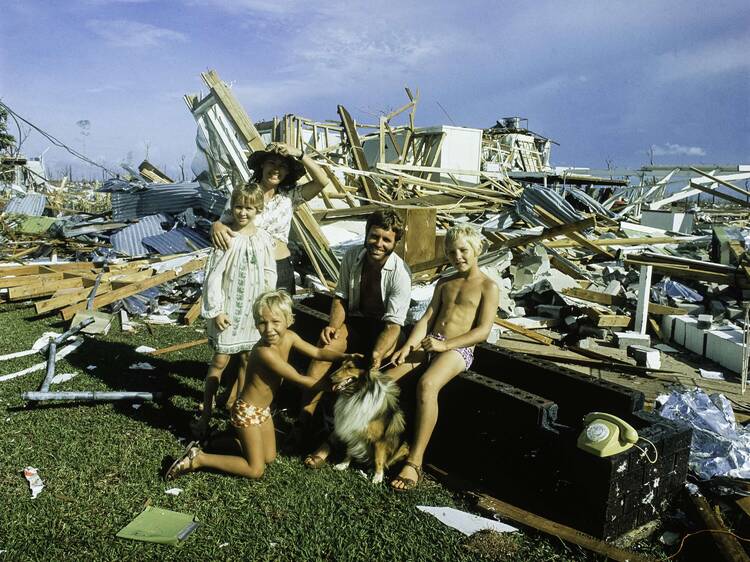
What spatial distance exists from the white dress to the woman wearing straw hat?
15 centimetres

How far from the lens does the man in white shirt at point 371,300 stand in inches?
160

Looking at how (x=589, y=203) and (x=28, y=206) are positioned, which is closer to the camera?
(x=589, y=203)

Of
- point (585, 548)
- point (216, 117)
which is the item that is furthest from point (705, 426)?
point (216, 117)

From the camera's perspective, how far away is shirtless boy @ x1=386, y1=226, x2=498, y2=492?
3.71 meters

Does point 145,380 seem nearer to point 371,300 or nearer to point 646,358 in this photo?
point 371,300

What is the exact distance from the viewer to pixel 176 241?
11570mm

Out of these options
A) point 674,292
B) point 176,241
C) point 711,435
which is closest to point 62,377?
point 711,435

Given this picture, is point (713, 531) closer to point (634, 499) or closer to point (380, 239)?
point (634, 499)

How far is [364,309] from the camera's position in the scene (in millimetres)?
4426

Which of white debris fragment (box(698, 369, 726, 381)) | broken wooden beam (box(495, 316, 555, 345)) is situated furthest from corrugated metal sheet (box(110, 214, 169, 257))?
white debris fragment (box(698, 369, 726, 381))

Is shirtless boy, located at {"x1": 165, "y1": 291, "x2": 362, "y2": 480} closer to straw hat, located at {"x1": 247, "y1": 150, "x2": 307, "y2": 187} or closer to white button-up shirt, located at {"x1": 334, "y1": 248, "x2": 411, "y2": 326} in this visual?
white button-up shirt, located at {"x1": 334, "y1": 248, "x2": 411, "y2": 326}

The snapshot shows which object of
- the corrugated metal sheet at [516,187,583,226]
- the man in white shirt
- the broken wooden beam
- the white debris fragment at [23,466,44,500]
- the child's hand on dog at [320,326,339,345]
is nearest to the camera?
the white debris fragment at [23,466,44,500]

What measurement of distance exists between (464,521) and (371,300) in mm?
1747

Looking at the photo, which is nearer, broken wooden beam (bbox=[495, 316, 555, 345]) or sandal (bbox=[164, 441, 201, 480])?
sandal (bbox=[164, 441, 201, 480])
